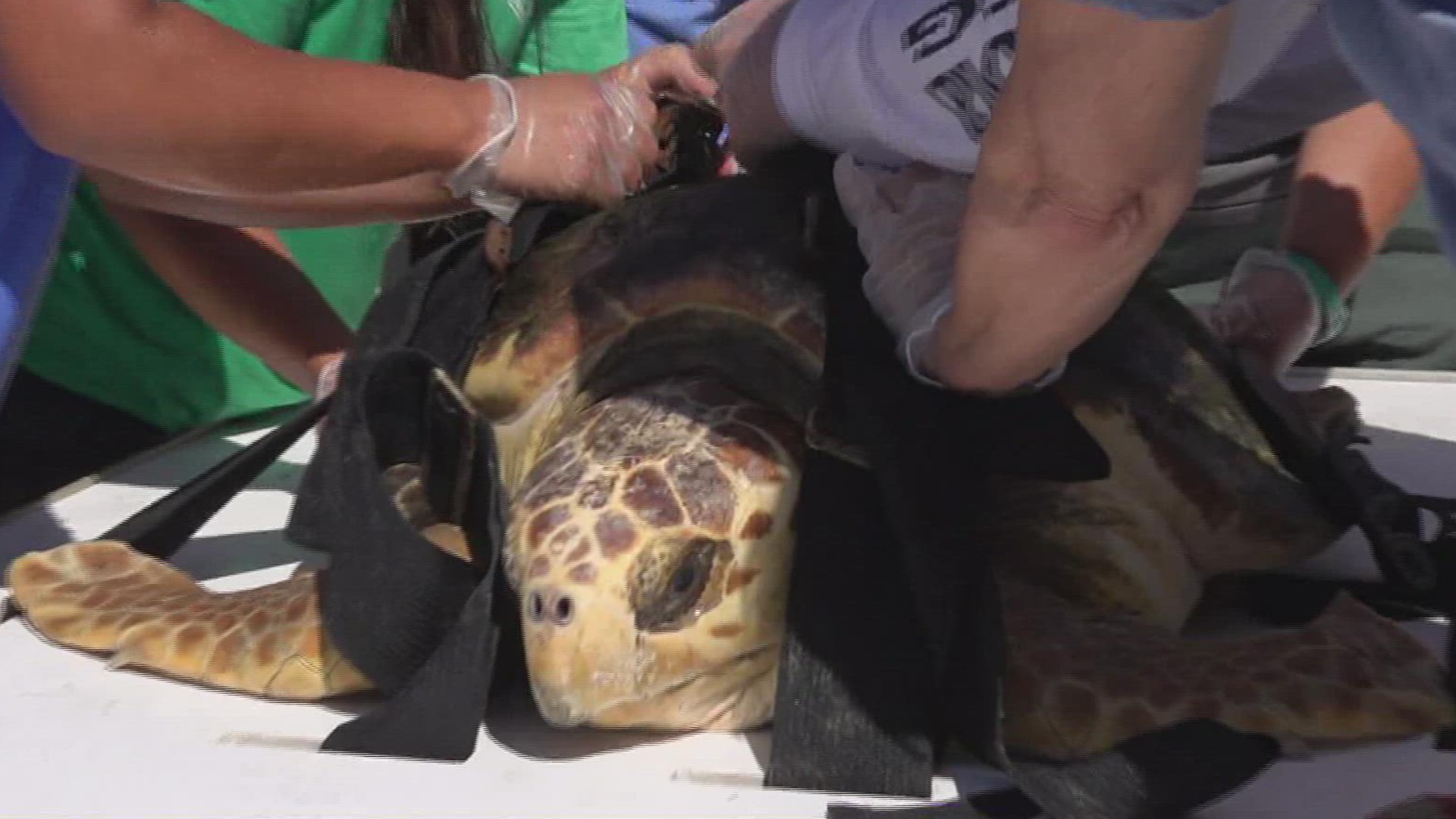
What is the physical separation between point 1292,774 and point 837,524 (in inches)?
10.0

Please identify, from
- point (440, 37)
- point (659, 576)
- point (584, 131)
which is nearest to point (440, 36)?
point (440, 37)

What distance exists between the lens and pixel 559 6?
185 cm

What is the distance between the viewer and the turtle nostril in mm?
745

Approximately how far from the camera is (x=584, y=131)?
1037 millimetres

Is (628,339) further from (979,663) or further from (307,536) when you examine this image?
(979,663)

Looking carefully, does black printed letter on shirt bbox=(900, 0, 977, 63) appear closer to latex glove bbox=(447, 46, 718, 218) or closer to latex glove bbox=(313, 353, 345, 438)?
latex glove bbox=(447, 46, 718, 218)

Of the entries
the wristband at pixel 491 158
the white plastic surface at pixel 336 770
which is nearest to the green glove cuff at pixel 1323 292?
the white plastic surface at pixel 336 770

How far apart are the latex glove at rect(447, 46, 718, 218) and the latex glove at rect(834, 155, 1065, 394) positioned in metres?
0.22

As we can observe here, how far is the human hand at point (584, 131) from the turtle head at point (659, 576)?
263mm

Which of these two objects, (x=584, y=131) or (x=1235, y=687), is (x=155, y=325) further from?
(x=1235, y=687)

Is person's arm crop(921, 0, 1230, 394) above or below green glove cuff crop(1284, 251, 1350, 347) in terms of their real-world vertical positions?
above

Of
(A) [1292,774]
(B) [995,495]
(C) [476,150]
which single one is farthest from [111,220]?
(A) [1292,774]

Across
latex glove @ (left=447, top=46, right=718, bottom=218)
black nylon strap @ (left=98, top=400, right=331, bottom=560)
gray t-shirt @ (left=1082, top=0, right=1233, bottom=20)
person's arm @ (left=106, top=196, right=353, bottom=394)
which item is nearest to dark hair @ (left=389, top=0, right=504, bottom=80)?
person's arm @ (left=106, top=196, right=353, bottom=394)

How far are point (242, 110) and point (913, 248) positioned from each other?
0.43m
